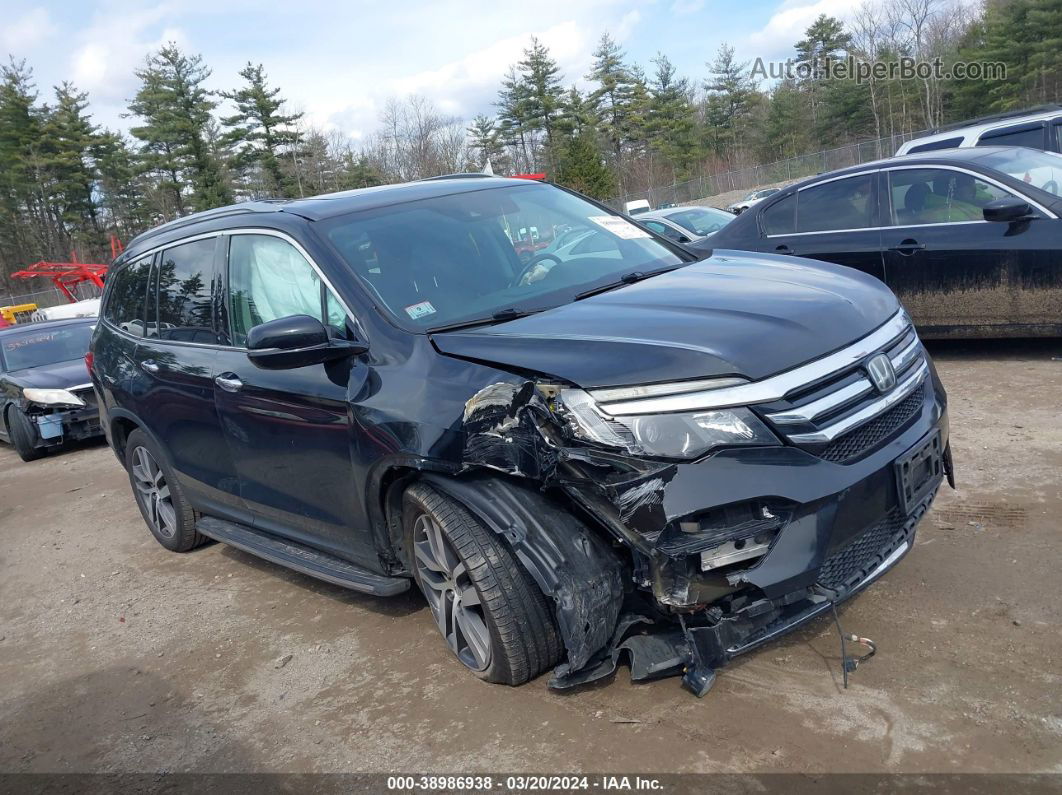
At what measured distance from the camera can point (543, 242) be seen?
Result: 426 cm

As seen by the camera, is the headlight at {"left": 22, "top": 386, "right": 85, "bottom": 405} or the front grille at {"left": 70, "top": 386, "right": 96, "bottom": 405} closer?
the headlight at {"left": 22, "top": 386, "right": 85, "bottom": 405}

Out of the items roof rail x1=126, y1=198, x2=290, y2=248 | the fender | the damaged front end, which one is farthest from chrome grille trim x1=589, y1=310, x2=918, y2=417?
roof rail x1=126, y1=198, x2=290, y2=248

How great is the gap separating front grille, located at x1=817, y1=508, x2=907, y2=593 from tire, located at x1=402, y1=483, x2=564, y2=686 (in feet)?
3.16

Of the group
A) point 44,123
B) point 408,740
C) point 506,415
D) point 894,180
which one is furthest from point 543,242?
point 44,123

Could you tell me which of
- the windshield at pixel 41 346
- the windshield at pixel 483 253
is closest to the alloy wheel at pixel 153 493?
Result: the windshield at pixel 483 253

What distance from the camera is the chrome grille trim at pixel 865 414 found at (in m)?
2.81

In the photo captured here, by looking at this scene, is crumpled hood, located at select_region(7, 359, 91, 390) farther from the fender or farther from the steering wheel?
the fender

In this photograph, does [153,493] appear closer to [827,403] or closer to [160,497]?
[160,497]

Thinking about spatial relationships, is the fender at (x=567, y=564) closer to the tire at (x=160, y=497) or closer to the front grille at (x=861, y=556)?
the front grille at (x=861, y=556)

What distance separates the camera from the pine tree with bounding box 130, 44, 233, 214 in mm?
51250

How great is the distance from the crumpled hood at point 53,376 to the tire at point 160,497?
5.18 meters

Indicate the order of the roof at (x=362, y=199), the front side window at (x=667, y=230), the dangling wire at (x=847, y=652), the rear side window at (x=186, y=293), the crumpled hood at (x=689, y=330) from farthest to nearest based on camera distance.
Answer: the front side window at (x=667, y=230) → the rear side window at (x=186, y=293) → the roof at (x=362, y=199) → the dangling wire at (x=847, y=652) → the crumpled hood at (x=689, y=330)

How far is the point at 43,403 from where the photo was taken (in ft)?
33.4

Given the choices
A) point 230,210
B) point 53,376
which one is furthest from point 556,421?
point 53,376
